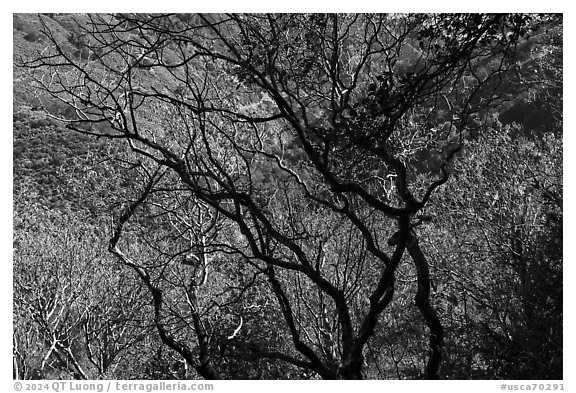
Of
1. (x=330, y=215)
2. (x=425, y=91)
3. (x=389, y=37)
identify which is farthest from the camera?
(x=330, y=215)

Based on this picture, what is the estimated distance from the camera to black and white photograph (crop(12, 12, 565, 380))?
3.73 m

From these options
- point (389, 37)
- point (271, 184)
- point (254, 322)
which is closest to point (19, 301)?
point (254, 322)

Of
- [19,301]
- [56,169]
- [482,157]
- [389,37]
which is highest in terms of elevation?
[56,169]

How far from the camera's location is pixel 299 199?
8938 millimetres

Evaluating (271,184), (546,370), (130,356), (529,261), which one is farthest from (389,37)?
(130,356)

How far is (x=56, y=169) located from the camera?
16.3 meters

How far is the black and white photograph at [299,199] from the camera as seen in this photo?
3.73 meters

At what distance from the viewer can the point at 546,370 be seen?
4.04m

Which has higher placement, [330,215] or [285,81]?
[330,215]

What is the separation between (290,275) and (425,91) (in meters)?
5.19

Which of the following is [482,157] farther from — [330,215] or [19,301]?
[19,301]

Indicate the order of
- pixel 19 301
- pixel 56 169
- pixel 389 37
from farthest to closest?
pixel 56 169 → pixel 19 301 → pixel 389 37
